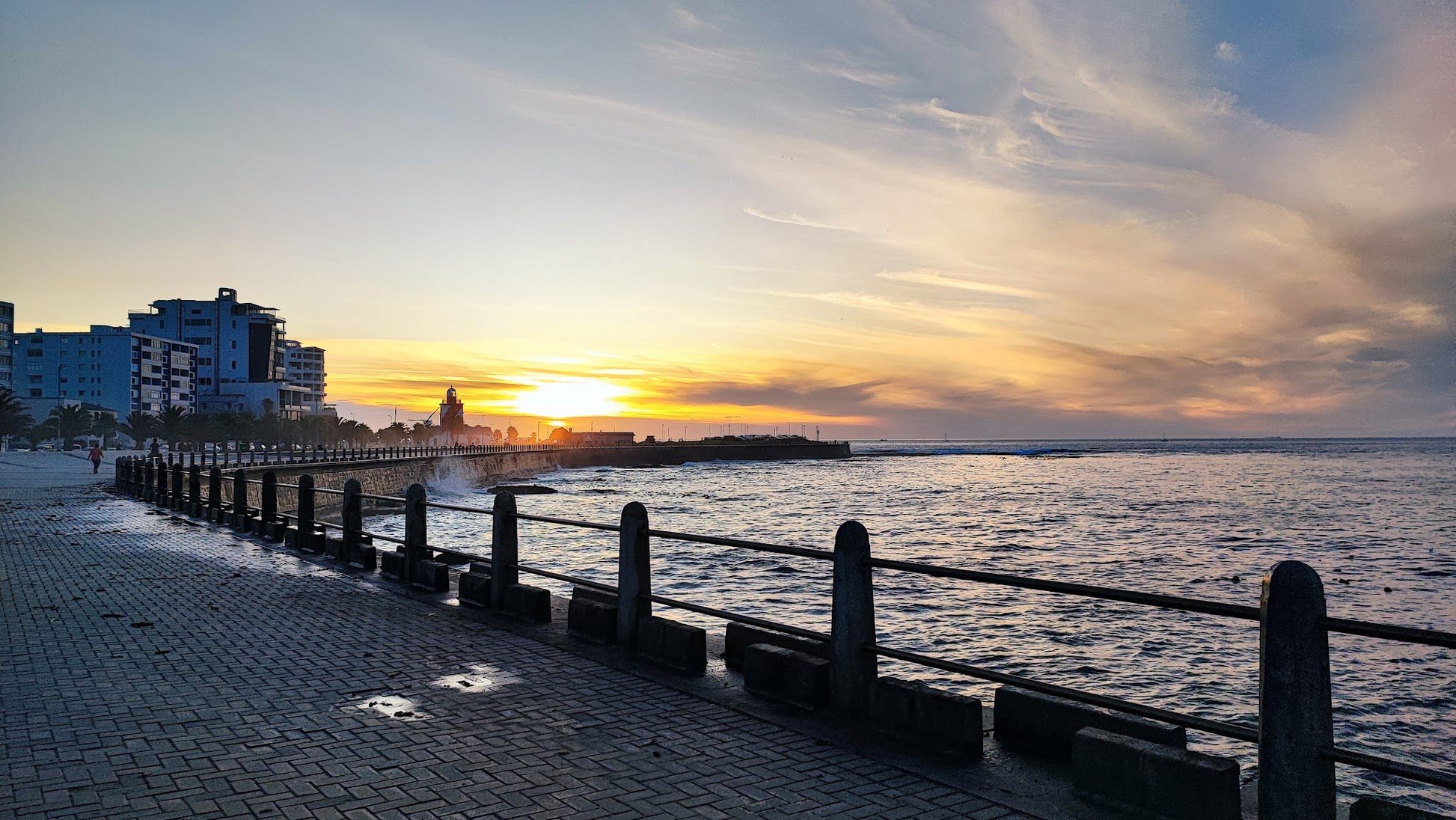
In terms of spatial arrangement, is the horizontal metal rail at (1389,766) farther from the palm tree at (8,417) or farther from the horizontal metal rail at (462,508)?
the palm tree at (8,417)

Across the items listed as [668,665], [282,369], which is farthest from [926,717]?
[282,369]

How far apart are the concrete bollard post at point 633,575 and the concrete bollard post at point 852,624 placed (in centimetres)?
244

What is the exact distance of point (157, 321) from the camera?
617ft

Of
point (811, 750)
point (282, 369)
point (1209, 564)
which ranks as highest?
point (282, 369)

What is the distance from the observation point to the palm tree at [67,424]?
11888 cm

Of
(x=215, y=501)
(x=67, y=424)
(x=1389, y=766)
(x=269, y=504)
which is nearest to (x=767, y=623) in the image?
(x=1389, y=766)

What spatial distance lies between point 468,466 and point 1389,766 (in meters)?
93.9

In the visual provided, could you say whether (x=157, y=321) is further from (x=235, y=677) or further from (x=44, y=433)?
(x=235, y=677)

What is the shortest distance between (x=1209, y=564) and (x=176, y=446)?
124525mm

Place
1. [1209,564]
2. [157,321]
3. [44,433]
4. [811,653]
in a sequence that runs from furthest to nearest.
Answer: [157,321], [44,433], [1209,564], [811,653]

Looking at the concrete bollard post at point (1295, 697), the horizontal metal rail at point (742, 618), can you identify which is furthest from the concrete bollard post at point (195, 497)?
the concrete bollard post at point (1295, 697)

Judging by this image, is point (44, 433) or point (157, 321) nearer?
point (44, 433)

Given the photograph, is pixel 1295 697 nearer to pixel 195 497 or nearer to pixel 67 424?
pixel 195 497

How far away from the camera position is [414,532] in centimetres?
1402
